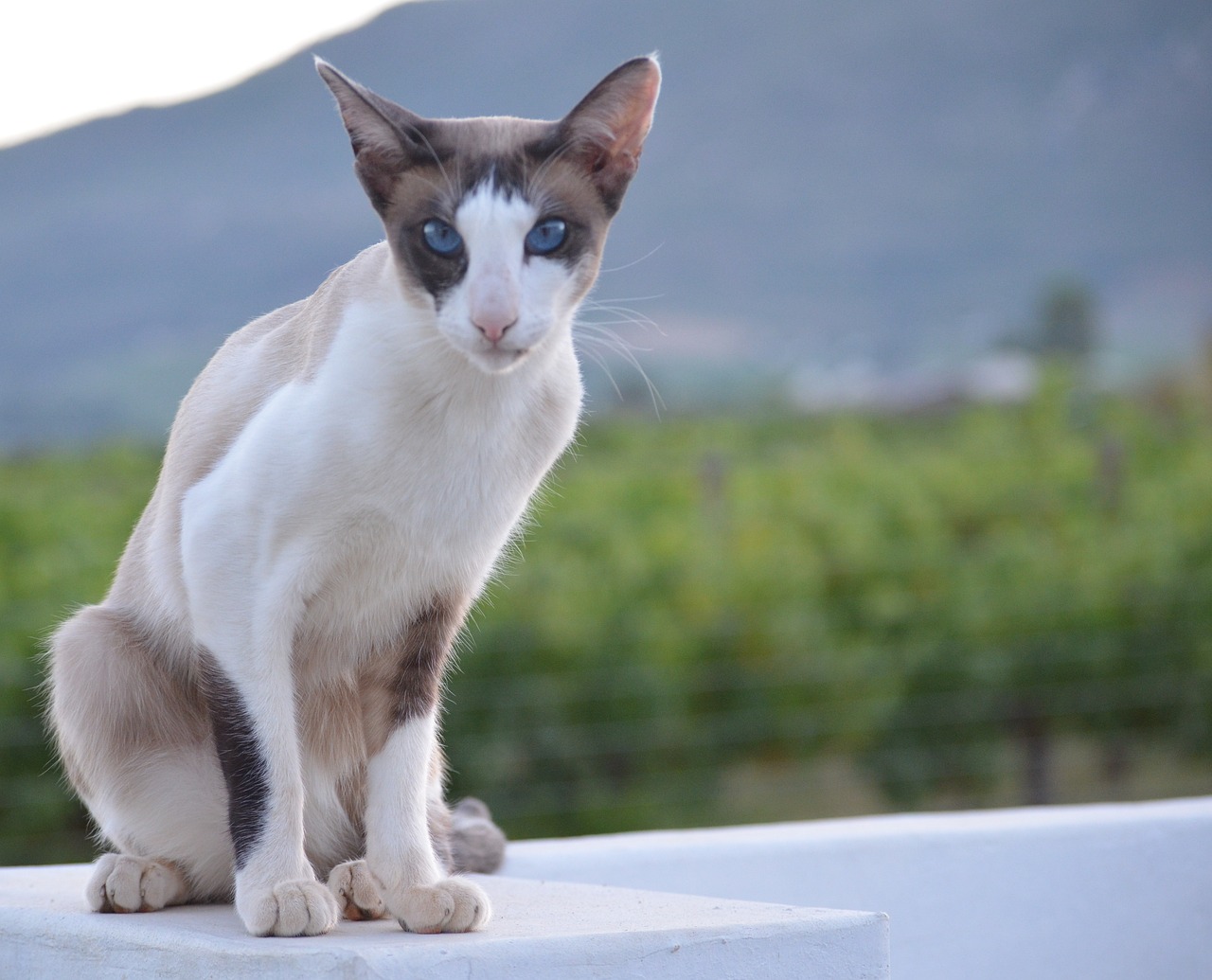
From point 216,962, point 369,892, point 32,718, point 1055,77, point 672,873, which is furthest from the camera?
point 1055,77

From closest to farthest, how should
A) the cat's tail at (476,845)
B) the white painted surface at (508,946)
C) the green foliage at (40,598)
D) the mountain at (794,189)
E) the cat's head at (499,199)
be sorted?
the white painted surface at (508,946), the cat's head at (499,199), the cat's tail at (476,845), the green foliage at (40,598), the mountain at (794,189)

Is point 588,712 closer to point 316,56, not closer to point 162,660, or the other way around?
point 162,660

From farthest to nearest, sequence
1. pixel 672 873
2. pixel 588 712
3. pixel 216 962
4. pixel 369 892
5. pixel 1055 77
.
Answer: pixel 1055 77 → pixel 588 712 → pixel 672 873 → pixel 369 892 → pixel 216 962

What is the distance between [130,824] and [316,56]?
3.06ft

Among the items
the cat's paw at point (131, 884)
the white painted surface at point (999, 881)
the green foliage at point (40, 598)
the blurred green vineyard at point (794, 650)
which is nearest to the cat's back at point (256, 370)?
the cat's paw at point (131, 884)

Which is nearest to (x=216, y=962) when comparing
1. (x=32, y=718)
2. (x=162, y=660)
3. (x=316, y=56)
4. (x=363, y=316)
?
(x=162, y=660)

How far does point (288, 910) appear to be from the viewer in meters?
1.27

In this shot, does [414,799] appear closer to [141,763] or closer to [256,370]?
[141,763]

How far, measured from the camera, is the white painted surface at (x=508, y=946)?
3.75ft

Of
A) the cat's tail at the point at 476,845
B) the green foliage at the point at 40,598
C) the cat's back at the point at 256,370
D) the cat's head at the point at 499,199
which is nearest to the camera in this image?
the cat's head at the point at 499,199

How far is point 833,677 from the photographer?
4164 millimetres

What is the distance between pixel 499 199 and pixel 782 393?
10267 mm

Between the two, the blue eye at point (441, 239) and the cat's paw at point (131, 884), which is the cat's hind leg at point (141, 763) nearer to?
the cat's paw at point (131, 884)

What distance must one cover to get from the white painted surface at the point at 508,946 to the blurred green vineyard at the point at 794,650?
245 centimetres
